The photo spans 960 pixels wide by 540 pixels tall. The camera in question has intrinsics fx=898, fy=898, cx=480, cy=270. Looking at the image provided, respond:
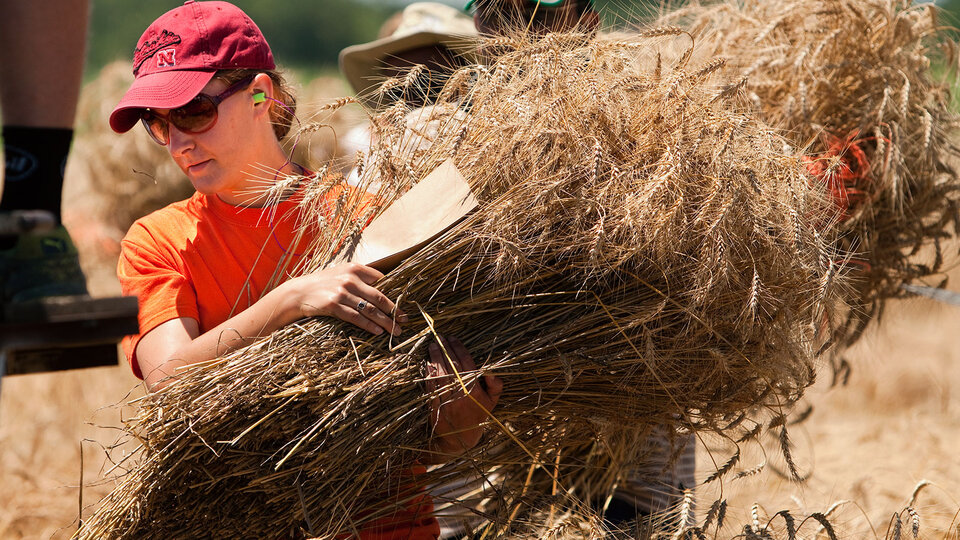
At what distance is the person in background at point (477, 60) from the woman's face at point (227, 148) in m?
0.25

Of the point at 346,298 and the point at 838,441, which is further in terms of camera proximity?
the point at 838,441

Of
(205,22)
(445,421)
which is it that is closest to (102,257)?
(205,22)

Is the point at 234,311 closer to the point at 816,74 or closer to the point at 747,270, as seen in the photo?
the point at 747,270

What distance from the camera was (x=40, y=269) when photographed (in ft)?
5.50

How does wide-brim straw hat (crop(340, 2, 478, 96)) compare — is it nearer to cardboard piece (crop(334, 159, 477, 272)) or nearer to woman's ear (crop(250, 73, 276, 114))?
woman's ear (crop(250, 73, 276, 114))

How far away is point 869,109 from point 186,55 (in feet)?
5.84

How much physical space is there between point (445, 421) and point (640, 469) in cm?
84

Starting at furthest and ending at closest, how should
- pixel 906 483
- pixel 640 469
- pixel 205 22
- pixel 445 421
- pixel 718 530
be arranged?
pixel 906 483
pixel 640 469
pixel 718 530
pixel 205 22
pixel 445 421

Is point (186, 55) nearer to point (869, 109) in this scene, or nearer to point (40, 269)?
point (40, 269)

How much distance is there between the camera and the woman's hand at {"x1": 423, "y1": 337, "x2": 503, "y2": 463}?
1628 mm

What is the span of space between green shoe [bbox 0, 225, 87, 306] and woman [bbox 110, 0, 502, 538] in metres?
0.10

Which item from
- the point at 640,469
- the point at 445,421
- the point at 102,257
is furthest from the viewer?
the point at 102,257

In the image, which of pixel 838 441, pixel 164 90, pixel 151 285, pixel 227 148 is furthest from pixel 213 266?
pixel 838 441

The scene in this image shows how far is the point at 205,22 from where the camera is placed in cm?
180
